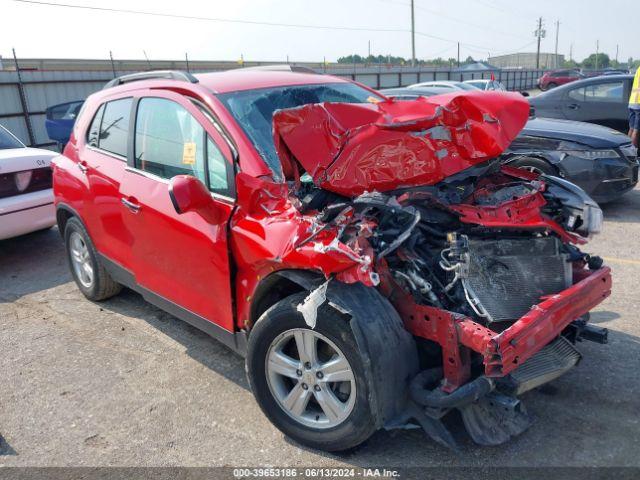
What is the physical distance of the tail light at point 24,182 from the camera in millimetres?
6074

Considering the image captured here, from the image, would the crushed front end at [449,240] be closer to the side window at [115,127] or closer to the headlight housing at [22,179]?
the side window at [115,127]

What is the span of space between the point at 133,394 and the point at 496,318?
7.60ft

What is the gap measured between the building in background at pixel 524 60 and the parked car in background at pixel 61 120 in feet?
299

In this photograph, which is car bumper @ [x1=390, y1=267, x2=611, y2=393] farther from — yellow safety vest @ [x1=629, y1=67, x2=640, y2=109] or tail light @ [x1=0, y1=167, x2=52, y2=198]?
yellow safety vest @ [x1=629, y1=67, x2=640, y2=109]

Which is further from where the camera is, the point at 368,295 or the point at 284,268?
the point at 284,268

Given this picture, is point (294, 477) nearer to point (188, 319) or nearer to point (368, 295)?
point (368, 295)

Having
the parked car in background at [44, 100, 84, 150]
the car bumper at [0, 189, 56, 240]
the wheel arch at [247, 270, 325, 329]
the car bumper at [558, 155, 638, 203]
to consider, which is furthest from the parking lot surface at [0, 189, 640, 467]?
the parked car in background at [44, 100, 84, 150]

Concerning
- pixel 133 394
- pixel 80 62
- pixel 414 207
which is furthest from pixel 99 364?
pixel 80 62

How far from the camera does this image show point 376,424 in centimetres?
267

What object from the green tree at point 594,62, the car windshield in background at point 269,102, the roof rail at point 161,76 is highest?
the roof rail at point 161,76

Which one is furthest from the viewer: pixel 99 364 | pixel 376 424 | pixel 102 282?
pixel 102 282

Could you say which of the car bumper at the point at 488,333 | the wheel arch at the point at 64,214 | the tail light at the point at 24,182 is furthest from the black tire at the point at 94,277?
the car bumper at the point at 488,333

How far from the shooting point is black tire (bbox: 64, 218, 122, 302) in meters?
4.77

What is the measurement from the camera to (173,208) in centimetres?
352
